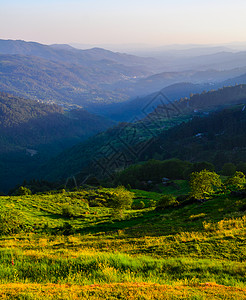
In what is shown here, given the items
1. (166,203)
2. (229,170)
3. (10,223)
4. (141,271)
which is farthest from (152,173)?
(141,271)

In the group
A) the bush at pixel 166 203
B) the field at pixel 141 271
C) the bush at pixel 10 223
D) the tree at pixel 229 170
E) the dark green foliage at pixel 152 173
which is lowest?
the dark green foliage at pixel 152 173

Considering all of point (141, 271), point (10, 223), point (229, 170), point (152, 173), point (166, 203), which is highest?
point (141, 271)

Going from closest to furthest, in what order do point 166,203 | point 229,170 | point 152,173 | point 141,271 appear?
point 141,271 < point 166,203 < point 229,170 < point 152,173

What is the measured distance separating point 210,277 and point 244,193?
3225 cm

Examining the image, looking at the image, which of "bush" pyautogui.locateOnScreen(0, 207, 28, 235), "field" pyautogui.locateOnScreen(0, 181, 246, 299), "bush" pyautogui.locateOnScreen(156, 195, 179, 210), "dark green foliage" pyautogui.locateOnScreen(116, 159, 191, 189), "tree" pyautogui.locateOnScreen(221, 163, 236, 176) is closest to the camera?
"field" pyautogui.locateOnScreen(0, 181, 246, 299)

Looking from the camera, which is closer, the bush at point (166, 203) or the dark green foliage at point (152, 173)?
the bush at point (166, 203)

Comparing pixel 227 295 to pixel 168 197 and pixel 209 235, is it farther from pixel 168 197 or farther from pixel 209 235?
pixel 168 197

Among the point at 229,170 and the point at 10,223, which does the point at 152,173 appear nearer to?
the point at 229,170

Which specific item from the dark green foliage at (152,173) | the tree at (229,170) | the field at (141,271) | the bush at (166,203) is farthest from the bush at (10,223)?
the tree at (229,170)

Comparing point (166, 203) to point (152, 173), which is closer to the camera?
point (166, 203)

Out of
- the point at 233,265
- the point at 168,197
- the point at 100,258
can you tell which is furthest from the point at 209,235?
A: the point at 168,197

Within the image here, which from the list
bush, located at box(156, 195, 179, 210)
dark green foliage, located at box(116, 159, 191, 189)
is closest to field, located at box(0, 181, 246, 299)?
bush, located at box(156, 195, 179, 210)

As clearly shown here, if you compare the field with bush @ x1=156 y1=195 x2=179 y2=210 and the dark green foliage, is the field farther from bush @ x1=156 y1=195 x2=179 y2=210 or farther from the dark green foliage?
the dark green foliage

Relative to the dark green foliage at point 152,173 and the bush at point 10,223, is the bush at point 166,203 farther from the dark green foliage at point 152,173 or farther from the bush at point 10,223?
the dark green foliage at point 152,173
